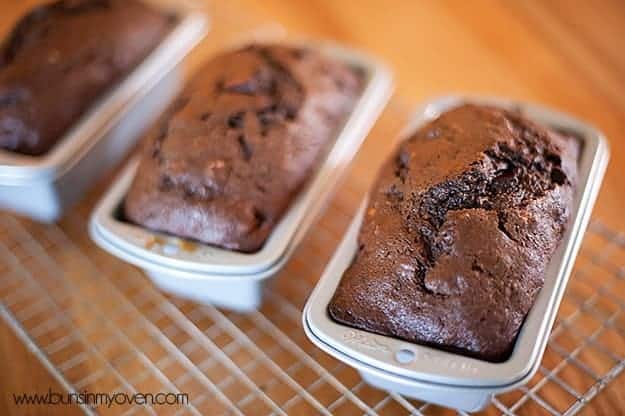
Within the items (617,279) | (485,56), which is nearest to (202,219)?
(617,279)

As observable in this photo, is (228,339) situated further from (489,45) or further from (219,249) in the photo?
(489,45)

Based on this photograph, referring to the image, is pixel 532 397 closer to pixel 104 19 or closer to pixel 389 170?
pixel 389 170

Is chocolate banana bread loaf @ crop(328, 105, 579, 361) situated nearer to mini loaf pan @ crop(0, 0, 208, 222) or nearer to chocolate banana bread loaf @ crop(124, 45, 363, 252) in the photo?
chocolate banana bread loaf @ crop(124, 45, 363, 252)

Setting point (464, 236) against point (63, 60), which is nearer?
point (464, 236)

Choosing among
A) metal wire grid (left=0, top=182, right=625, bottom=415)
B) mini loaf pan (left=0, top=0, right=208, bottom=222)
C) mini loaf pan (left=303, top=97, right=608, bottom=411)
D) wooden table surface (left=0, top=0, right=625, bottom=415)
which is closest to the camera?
mini loaf pan (left=303, top=97, right=608, bottom=411)

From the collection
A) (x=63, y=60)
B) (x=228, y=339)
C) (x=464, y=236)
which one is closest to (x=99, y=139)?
(x=63, y=60)

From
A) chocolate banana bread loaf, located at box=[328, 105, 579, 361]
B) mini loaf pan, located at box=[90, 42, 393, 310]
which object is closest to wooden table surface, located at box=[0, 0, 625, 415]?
mini loaf pan, located at box=[90, 42, 393, 310]

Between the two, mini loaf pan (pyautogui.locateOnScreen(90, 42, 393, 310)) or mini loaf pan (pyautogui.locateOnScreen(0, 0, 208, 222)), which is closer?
mini loaf pan (pyautogui.locateOnScreen(90, 42, 393, 310))

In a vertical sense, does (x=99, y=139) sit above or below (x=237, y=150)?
below

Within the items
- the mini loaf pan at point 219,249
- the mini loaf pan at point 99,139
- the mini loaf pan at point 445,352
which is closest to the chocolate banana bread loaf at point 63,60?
the mini loaf pan at point 99,139
